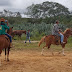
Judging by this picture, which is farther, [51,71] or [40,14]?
[40,14]

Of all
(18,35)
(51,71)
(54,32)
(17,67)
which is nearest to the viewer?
(51,71)

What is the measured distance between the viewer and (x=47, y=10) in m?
51.0

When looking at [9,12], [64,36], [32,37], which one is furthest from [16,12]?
[64,36]

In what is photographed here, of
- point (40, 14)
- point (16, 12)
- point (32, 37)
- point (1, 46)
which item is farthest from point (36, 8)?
point (1, 46)

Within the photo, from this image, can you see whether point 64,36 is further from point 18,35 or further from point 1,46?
point 18,35

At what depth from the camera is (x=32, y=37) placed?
25094mm

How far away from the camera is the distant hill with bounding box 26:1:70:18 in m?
49.8

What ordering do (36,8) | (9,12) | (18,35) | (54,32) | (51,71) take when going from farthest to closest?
1. (9,12)
2. (36,8)
3. (18,35)
4. (54,32)
5. (51,71)

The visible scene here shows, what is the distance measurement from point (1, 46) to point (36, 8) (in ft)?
145

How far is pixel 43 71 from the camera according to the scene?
23.2ft

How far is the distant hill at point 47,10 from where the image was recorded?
4981 centimetres

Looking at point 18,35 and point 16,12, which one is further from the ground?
point 16,12

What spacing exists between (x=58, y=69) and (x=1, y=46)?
10.2 feet

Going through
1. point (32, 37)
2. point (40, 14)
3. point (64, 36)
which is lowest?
point (32, 37)
